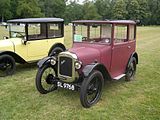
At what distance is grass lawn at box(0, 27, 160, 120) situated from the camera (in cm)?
518

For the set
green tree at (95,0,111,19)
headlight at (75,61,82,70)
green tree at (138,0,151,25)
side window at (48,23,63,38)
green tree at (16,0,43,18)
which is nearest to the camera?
headlight at (75,61,82,70)

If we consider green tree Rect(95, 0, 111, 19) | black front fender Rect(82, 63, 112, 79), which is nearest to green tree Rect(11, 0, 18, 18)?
green tree Rect(95, 0, 111, 19)

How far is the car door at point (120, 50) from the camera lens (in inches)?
262

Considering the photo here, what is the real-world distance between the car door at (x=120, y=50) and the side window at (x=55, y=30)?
3.27 metres

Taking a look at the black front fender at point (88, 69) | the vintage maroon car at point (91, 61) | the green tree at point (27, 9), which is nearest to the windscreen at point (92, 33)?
the vintage maroon car at point (91, 61)

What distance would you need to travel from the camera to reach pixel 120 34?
23.0 ft

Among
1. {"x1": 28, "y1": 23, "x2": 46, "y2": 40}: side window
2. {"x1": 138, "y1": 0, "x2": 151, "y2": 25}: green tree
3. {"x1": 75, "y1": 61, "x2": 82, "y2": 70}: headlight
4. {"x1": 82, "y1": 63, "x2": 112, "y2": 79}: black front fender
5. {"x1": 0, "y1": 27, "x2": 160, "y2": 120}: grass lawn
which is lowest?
{"x1": 0, "y1": 27, "x2": 160, "y2": 120}: grass lawn

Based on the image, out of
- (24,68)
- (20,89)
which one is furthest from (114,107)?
(24,68)

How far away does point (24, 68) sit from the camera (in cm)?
937

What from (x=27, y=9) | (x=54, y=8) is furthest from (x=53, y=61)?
(x=54, y=8)

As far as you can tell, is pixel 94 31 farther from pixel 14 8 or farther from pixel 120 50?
pixel 14 8

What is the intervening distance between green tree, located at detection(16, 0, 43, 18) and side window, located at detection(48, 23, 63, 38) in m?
67.9

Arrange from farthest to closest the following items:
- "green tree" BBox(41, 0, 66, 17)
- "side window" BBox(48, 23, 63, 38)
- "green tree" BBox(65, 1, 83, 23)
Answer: "green tree" BBox(65, 1, 83, 23)
"green tree" BBox(41, 0, 66, 17)
"side window" BBox(48, 23, 63, 38)

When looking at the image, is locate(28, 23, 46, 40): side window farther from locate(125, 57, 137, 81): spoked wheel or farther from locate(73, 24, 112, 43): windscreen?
locate(125, 57, 137, 81): spoked wheel
